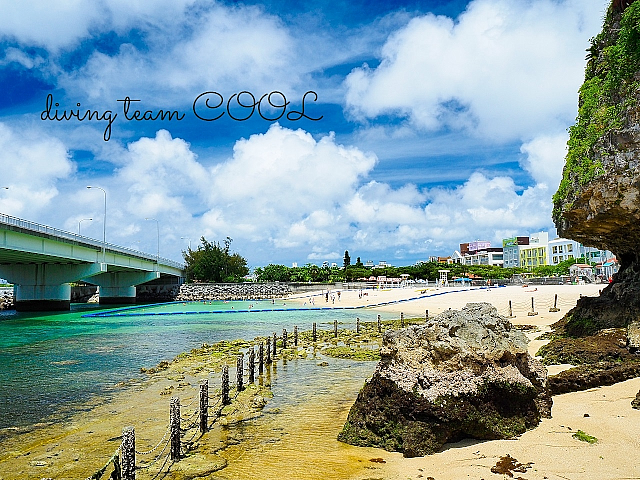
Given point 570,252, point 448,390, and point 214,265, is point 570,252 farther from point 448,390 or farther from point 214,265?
point 448,390

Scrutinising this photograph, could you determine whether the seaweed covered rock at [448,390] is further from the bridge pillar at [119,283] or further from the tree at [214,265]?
the tree at [214,265]

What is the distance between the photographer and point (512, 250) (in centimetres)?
15112

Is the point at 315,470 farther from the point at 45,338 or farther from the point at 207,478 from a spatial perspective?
the point at 45,338

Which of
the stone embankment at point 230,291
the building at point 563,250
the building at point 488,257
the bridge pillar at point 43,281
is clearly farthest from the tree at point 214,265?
the building at point 488,257

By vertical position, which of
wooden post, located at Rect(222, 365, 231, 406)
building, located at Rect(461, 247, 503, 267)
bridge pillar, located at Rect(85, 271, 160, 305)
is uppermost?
building, located at Rect(461, 247, 503, 267)

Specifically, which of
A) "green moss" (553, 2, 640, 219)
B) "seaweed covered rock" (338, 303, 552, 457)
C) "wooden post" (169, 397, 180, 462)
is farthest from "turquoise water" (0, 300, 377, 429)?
"green moss" (553, 2, 640, 219)

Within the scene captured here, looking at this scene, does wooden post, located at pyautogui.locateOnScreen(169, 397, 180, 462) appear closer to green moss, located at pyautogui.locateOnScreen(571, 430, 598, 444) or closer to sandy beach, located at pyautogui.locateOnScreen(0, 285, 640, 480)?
sandy beach, located at pyautogui.locateOnScreen(0, 285, 640, 480)

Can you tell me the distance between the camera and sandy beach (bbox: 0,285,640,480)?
27.1 feet

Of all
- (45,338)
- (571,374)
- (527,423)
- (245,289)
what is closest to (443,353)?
(527,423)

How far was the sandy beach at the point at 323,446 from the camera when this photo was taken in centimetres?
827

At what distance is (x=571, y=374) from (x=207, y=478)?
9273mm

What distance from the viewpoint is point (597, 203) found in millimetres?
16891

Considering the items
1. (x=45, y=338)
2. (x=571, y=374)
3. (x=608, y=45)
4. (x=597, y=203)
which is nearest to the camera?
(x=571, y=374)

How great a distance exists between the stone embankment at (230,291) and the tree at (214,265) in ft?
30.0
